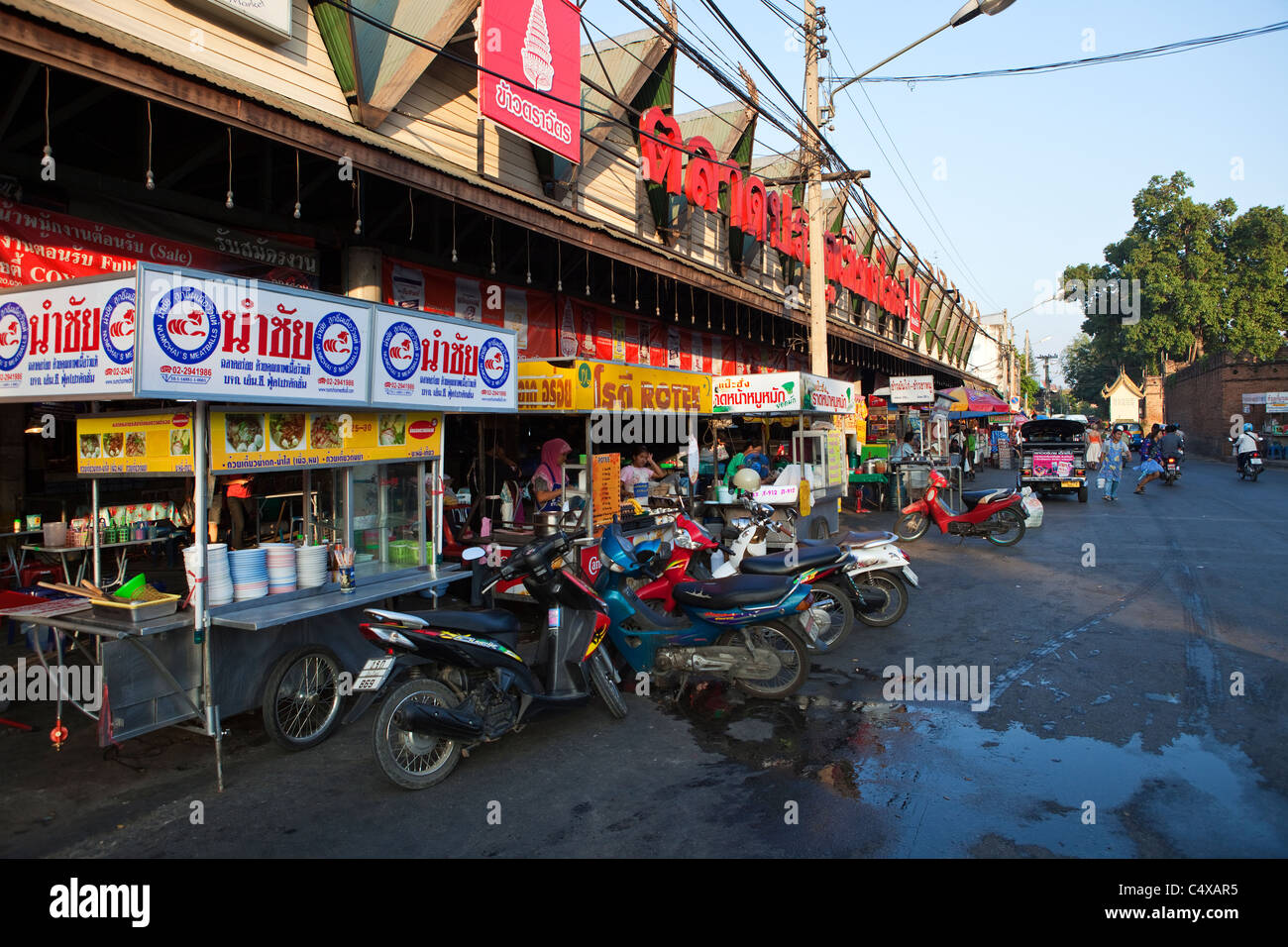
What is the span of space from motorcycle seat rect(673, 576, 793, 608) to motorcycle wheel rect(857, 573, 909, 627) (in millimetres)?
2238

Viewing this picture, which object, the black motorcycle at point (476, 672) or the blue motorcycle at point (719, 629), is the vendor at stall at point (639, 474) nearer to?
the blue motorcycle at point (719, 629)

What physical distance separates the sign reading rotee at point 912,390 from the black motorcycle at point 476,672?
60.9ft

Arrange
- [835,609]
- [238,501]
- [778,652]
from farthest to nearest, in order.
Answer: [835,609] → [238,501] → [778,652]

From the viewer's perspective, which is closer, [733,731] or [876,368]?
[733,731]

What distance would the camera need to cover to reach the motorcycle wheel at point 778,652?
6.09m

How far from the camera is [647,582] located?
7453 millimetres

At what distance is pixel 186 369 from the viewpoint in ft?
14.9

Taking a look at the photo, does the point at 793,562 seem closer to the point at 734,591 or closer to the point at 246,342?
the point at 734,591

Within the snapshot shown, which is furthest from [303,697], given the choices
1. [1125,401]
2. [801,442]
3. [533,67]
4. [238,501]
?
[1125,401]

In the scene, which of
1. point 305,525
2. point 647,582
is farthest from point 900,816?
point 305,525

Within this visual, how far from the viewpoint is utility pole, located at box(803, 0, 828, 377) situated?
15.2m

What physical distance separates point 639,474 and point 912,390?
1382cm

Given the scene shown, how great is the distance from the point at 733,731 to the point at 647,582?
2.17 m
